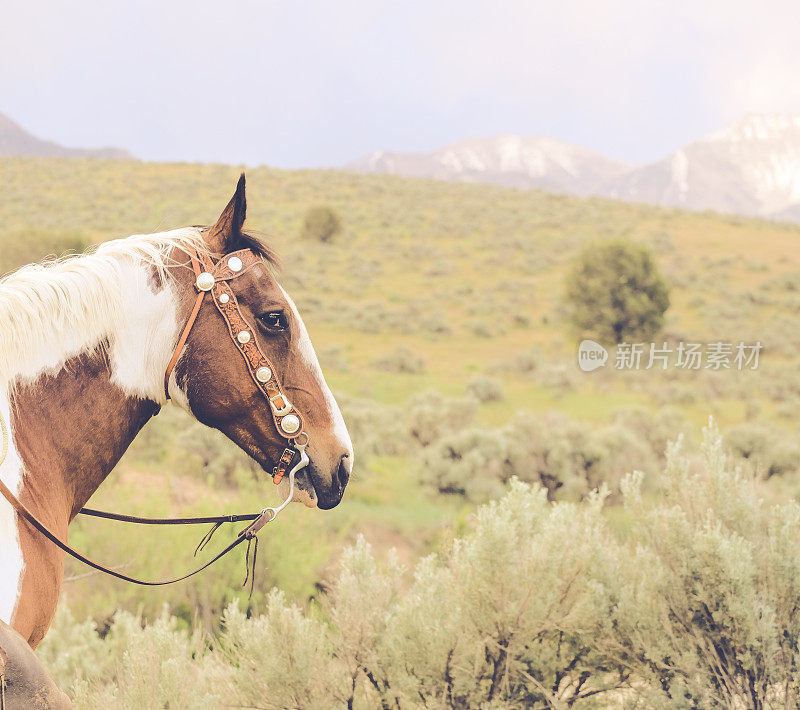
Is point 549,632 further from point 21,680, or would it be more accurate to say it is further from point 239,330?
point 21,680

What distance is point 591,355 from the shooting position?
21359 mm

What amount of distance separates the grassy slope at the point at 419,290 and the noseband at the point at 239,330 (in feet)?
4.83

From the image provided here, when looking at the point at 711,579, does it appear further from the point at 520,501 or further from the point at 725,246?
the point at 725,246

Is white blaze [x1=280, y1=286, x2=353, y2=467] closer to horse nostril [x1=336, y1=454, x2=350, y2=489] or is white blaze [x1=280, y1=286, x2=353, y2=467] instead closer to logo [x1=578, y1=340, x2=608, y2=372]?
horse nostril [x1=336, y1=454, x2=350, y2=489]

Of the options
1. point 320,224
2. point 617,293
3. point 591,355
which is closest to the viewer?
point 591,355

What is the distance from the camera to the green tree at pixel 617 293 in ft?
74.0

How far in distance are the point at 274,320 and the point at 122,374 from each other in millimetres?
499

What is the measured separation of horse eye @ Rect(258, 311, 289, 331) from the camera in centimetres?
211

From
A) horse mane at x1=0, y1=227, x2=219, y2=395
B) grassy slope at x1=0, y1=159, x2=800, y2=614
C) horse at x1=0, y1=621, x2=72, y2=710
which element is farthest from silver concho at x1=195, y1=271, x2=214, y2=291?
grassy slope at x1=0, y1=159, x2=800, y2=614

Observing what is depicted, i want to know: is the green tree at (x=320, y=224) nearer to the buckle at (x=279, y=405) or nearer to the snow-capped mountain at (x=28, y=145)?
the buckle at (x=279, y=405)

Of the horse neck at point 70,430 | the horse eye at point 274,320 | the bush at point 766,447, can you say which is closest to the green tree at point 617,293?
the bush at point 766,447

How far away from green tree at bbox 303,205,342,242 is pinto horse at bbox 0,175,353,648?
105ft

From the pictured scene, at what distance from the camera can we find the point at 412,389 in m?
17.5

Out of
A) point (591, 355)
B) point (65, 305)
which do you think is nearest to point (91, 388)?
point (65, 305)
